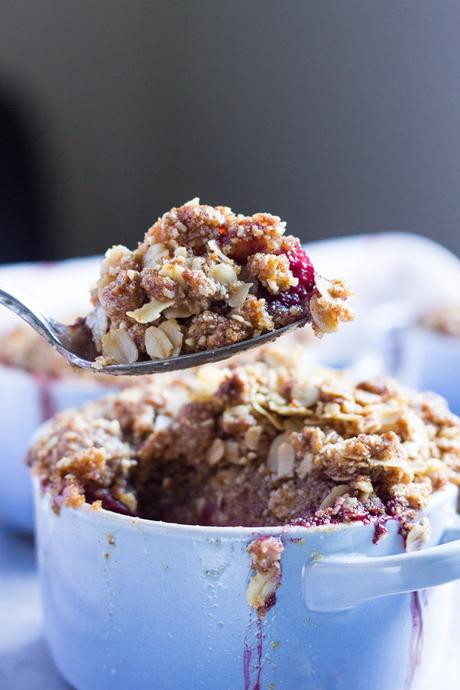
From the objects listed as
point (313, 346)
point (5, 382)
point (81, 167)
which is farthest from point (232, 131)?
point (5, 382)

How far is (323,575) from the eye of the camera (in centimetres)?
64

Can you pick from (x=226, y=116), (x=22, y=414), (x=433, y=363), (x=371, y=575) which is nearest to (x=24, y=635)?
(x=22, y=414)

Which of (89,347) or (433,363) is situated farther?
(433,363)

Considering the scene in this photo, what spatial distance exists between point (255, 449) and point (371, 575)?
0.59 feet

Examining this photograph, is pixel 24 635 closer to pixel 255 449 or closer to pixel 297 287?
pixel 255 449

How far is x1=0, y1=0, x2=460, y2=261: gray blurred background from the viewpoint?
8.84 ft

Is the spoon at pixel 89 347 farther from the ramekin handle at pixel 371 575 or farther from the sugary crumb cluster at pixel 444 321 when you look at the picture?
the sugary crumb cluster at pixel 444 321

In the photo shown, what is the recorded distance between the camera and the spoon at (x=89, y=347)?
2.27ft

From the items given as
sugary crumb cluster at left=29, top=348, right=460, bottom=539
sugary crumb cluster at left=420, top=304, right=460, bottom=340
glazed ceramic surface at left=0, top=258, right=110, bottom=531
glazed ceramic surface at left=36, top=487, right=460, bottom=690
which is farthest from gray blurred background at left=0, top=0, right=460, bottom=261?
glazed ceramic surface at left=36, top=487, right=460, bottom=690

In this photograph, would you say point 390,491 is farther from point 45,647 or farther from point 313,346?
point 313,346

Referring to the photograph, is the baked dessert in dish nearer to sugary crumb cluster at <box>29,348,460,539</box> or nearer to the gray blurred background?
sugary crumb cluster at <box>29,348,460,539</box>

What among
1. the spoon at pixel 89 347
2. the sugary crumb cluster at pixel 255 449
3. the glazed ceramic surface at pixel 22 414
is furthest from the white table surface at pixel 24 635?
the spoon at pixel 89 347

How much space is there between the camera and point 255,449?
0.78 metres

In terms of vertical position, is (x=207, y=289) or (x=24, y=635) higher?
(x=207, y=289)
